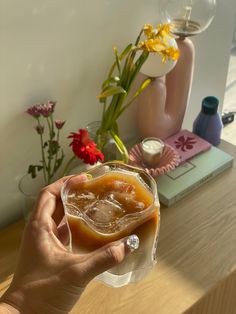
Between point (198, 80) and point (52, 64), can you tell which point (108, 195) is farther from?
point (198, 80)

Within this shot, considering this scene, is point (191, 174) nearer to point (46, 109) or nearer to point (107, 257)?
point (46, 109)

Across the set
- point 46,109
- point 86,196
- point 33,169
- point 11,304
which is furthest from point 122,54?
point 11,304

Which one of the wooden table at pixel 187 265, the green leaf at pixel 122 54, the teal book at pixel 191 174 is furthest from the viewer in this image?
the teal book at pixel 191 174

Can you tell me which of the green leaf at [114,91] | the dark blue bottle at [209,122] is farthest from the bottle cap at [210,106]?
the green leaf at [114,91]

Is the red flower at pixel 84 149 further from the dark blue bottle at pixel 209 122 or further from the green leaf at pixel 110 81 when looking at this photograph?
the dark blue bottle at pixel 209 122

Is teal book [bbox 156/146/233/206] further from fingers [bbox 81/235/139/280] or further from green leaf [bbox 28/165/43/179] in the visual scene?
fingers [bbox 81/235/139/280]

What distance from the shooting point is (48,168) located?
1.02 meters

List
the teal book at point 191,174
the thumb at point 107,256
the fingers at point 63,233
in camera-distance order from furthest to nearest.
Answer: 1. the teal book at point 191,174
2. the fingers at point 63,233
3. the thumb at point 107,256

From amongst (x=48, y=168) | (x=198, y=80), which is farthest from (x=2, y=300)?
(x=198, y=80)

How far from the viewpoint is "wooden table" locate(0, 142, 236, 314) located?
35.0 inches

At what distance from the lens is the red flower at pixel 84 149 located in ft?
3.00

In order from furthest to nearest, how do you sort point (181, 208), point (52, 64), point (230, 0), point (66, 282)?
point (230, 0), point (181, 208), point (52, 64), point (66, 282)

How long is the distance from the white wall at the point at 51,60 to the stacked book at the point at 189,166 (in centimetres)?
23

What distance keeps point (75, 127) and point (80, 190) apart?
1.34 feet
